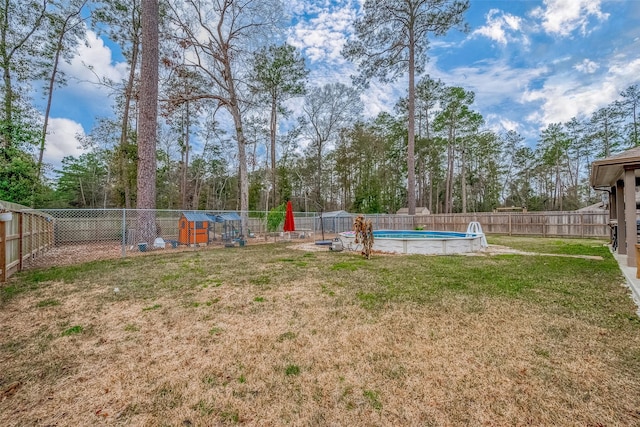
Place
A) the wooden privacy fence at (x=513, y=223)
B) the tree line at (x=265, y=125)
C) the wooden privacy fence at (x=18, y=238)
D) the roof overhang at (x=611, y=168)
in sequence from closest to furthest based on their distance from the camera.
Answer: the wooden privacy fence at (x=18, y=238) → the roof overhang at (x=611, y=168) → the tree line at (x=265, y=125) → the wooden privacy fence at (x=513, y=223)

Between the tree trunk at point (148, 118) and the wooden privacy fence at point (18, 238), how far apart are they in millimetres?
2484

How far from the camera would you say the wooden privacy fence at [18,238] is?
4652mm

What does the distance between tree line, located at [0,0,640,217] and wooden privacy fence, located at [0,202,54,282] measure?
2.87m

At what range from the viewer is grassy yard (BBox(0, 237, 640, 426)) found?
Answer: 1655 mm

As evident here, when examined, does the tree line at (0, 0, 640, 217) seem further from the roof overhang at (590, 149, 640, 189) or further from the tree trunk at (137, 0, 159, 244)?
the roof overhang at (590, 149, 640, 189)

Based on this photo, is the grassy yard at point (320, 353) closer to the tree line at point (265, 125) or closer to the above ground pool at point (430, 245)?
the above ground pool at point (430, 245)

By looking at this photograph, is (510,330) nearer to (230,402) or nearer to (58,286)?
(230,402)

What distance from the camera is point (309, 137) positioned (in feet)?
79.6

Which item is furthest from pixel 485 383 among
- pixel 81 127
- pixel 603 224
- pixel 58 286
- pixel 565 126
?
pixel 565 126

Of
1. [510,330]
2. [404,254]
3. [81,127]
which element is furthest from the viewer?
[81,127]

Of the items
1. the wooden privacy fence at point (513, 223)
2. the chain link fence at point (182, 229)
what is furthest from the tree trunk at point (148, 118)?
the wooden privacy fence at point (513, 223)

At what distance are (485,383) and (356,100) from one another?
79.2ft

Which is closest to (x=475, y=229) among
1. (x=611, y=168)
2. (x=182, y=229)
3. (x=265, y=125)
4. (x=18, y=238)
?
(x=611, y=168)

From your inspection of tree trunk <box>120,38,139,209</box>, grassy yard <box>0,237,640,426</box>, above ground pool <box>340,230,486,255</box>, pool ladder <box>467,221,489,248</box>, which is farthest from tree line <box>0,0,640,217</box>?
grassy yard <box>0,237,640,426</box>
